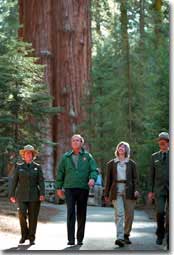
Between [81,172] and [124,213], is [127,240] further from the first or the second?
[81,172]

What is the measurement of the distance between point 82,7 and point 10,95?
4.54 m

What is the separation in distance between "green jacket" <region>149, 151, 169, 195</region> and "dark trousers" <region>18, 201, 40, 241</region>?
1.25m

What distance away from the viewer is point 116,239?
6.43 m

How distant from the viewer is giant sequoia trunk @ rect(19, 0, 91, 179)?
11992mm

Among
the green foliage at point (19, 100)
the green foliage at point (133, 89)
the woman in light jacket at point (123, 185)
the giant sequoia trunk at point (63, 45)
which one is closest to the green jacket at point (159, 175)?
the woman in light jacket at point (123, 185)

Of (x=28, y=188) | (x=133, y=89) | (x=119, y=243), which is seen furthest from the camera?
(x=133, y=89)

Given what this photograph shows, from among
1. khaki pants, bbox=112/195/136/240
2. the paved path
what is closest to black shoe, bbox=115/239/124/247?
the paved path

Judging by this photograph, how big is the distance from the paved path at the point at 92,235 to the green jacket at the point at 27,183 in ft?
1.34

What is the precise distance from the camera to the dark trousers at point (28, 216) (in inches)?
252

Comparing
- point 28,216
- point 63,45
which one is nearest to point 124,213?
point 28,216

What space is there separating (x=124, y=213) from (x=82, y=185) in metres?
0.55

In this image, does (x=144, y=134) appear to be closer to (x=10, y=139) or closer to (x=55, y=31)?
(x=10, y=139)

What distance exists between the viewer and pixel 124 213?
6.68m

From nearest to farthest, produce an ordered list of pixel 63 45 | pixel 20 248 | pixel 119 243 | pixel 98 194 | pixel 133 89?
pixel 20 248
pixel 119 243
pixel 133 89
pixel 98 194
pixel 63 45
